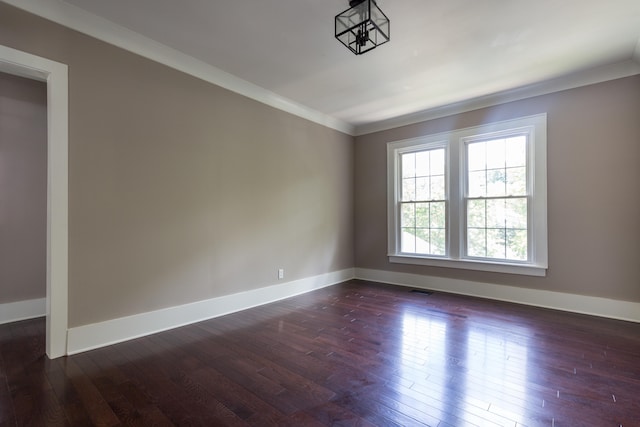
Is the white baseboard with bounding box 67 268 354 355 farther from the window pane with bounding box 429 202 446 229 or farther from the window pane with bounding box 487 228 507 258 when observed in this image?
the window pane with bounding box 487 228 507 258

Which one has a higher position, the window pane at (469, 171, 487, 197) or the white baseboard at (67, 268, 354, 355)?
the window pane at (469, 171, 487, 197)

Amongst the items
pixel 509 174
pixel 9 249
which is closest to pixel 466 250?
pixel 509 174

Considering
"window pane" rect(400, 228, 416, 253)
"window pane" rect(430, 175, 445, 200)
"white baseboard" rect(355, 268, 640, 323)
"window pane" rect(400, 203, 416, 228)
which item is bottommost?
"white baseboard" rect(355, 268, 640, 323)

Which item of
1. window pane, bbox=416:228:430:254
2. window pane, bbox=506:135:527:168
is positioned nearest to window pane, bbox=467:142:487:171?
window pane, bbox=506:135:527:168

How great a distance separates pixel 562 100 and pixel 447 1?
2.49m

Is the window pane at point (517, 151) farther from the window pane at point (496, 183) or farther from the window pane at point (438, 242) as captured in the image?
the window pane at point (438, 242)

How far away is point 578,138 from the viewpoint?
3.60m

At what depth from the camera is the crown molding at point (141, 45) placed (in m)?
2.38

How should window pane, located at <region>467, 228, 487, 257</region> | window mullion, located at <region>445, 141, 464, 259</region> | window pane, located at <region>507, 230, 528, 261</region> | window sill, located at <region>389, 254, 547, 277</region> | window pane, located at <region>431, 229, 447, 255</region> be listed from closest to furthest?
window sill, located at <region>389, 254, 547, 277</region> → window pane, located at <region>507, 230, 528, 261</region> → window pane, located at <region>467, 228, 487, 257</region> → window mullion, located at <region>445, 141, 464, 259</region> → window pane, located at <region>431, 229, 447, 255</region>

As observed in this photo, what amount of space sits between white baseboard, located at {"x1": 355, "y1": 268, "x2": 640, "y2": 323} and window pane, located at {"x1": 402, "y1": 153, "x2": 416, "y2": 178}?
1739 mm

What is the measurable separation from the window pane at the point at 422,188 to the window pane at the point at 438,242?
0.59 meters

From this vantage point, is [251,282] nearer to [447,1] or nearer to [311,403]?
[311,403]

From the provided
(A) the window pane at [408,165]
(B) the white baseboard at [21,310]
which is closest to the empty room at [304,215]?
(B) the white baseboard at [21,310]

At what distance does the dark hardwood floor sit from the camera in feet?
5.62
